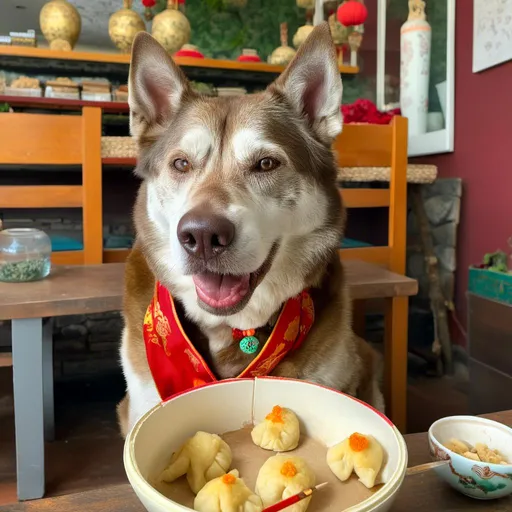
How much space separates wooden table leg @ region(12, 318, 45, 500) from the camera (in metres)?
1.48

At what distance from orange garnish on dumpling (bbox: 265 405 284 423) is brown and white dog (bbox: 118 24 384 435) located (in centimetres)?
33

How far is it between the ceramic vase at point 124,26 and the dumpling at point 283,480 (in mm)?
2941

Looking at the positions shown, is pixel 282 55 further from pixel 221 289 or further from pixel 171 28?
pixel 221 289

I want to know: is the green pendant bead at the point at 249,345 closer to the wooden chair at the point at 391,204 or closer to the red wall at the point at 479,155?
the wooden chair at the point at 391,204

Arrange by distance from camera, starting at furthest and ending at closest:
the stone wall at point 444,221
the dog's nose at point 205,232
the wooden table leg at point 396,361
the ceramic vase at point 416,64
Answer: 1. the ceramic vase at point 416,64
2. the stone wall at point 444,221
3. the wooden table leg at point 396,361
4. the dog's nose at point 205,232

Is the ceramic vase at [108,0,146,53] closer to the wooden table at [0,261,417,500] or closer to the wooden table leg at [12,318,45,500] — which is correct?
the wooden table at [0,261,417,500]

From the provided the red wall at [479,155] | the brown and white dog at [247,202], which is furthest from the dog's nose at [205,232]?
the red wall at [479,155]

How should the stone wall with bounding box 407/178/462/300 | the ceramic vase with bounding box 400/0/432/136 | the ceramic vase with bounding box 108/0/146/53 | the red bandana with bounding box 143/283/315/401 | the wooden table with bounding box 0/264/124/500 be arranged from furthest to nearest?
1. the ceramic vase with bounding box 108/0/146/53
2. the ceramic vase with bounding box 400/0/432/136
3. the stone wall with bounding box 407/178/462/300
4. the wooden table with bounding box 0/264/124/500
5. the red bandana with bounding box 143/283/315/401

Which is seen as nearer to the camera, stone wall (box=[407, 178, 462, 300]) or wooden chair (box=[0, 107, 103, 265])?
wooden chair (box=[0, 107, 103, 265])

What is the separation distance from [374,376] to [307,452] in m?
1.07

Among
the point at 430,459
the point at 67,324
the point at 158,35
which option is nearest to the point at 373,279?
the point at 430,459

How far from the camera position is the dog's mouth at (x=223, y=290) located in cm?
95

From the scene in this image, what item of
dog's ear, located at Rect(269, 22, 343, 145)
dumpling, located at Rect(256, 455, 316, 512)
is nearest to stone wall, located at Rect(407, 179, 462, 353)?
dog's ear, located at Rect(269, 22, 343, 145)

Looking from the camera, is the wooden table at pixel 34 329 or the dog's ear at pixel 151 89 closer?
the dog's ear at pixel 151 89
